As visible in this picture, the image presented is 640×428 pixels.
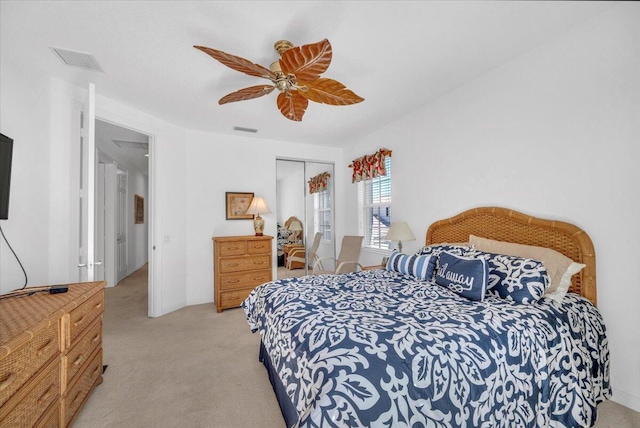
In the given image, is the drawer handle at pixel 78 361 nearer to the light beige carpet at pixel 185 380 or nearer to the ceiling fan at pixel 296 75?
the light beige carpet at pixel 185 380

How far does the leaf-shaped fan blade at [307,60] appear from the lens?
5.06ft

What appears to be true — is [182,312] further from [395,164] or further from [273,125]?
[395,164]

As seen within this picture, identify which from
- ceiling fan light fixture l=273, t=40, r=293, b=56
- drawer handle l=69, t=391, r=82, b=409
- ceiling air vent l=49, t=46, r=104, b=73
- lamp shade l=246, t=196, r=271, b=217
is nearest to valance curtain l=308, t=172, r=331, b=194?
lamp shade l=246, t=196, r=271, b=217

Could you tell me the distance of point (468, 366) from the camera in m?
1.21

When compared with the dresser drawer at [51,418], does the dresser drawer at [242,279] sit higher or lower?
higher

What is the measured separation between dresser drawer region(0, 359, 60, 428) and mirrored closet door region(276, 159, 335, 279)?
325 cm

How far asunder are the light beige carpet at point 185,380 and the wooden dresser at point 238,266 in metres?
0.37

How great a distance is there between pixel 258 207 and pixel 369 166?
1866mm

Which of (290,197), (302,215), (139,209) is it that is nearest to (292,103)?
(290,197)

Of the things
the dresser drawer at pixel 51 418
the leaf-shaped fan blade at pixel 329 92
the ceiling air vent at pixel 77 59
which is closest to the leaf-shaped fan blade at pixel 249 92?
the leaf-shaped fan blade at pixel 329 92

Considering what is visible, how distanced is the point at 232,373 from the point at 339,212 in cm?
330

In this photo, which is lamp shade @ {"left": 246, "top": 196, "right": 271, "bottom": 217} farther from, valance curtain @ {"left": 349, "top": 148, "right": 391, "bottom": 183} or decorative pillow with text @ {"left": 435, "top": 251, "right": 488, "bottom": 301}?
decorative pillow with text @ {"left": 435, "top": 251, "right": 488, "bottom": 301}

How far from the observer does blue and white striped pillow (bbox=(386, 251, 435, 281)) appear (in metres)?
2.31

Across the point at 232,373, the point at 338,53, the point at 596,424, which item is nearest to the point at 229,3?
the point at 338,53
